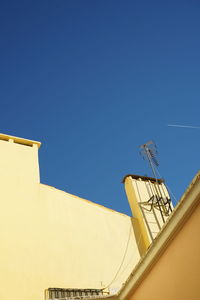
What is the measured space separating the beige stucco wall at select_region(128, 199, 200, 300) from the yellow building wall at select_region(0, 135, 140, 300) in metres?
3.62

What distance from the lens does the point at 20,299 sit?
7.36 metres

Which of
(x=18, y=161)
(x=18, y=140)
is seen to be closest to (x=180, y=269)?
(x=18, y=161)

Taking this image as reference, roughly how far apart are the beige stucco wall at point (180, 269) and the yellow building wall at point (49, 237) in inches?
142

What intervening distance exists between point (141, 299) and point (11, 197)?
548cm

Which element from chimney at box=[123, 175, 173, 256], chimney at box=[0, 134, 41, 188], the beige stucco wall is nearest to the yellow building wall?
chimney at box=[0, 134, 41, 188]

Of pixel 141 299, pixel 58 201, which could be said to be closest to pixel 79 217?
pixel 58 201

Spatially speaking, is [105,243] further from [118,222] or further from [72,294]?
[72,294]

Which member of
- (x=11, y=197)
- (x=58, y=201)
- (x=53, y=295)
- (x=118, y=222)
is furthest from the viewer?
(x=118, y=222)

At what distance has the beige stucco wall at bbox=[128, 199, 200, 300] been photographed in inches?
191

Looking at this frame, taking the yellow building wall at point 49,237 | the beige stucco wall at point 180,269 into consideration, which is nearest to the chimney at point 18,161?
the yellow building wall at point 49,237

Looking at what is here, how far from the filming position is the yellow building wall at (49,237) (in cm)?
807

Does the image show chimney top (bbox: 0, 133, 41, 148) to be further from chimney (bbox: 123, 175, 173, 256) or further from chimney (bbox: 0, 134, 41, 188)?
chimney (bbox: 123, 175, 173, 256)

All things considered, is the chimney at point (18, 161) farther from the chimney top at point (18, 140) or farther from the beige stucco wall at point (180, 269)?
the beige stucco wall at point (180, 269)

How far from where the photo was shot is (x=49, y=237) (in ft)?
30.6
